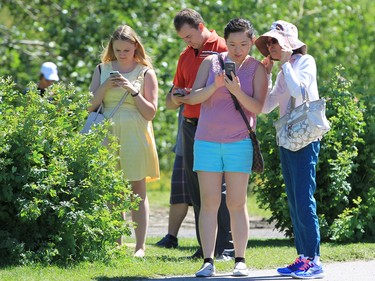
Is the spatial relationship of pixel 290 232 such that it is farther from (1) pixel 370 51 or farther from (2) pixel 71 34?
(1) pixel 370 51

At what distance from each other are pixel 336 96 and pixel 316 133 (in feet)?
7.44

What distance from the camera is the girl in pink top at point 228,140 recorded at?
23.2ft

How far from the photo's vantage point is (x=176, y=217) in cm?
942

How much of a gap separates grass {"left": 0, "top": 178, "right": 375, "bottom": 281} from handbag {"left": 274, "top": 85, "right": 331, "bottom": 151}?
111cm

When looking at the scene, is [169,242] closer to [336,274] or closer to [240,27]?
[336,274]

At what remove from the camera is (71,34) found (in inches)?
567

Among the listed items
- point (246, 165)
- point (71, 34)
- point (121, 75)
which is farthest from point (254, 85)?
point (71, 34)

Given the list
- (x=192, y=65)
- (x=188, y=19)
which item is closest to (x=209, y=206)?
(x=192, y=65)

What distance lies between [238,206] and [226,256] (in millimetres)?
1010

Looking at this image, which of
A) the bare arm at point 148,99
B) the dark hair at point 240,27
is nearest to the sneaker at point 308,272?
the dark hair at point 240,27

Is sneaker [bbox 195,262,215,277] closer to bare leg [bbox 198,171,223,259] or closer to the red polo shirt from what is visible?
bare leg [bbox 198,171,223,259]

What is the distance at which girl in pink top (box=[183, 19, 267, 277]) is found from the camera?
23.2 ft

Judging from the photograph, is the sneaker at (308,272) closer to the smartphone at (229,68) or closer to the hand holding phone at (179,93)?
the smartphone at (229,68)

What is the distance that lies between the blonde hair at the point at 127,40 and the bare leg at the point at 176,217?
161 centimetres
